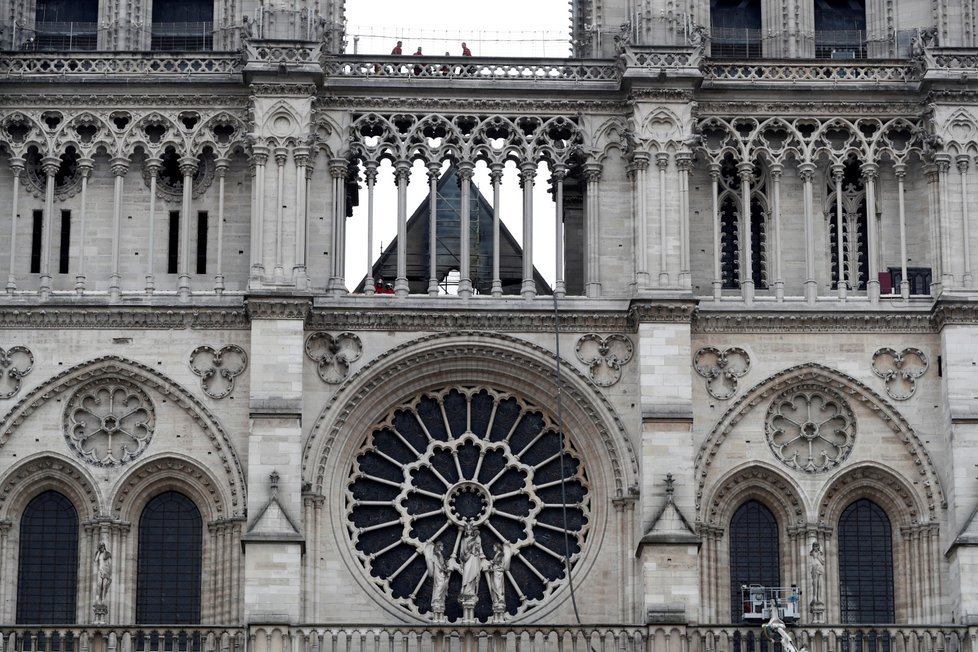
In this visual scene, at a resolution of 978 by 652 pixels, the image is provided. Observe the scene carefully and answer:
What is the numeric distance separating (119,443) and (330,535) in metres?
3.50

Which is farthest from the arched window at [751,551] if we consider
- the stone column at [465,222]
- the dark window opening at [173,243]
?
the dark window opening at [173,243]

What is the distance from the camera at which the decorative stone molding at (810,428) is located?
41.7 meters

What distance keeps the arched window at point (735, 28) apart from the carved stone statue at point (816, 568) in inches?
329

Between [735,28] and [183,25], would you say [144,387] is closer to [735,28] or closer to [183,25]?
[183,25]

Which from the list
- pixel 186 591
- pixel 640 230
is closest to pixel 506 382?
pixel 640 230

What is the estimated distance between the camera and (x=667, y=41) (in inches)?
1687

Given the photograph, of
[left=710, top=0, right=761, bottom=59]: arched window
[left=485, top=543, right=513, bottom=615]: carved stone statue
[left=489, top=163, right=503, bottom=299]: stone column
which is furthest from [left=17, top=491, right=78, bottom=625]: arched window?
[left=710, top=0, right=761, bottom=59]: arched window

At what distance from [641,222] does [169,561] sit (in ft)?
29.0

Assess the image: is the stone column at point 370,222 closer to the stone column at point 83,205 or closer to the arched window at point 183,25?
the arched window at point 183,25

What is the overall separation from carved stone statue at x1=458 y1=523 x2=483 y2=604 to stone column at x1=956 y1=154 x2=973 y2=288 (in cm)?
852

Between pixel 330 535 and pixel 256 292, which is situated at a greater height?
pixel 256 292

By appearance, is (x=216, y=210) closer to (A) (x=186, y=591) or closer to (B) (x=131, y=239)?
(B) (x=131, y=239)

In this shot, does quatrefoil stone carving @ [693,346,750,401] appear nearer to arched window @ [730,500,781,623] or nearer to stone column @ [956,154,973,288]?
arched window @ [730,500,781,623]

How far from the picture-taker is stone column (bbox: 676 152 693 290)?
1644 inches
